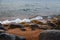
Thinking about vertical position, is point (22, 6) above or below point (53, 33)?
below

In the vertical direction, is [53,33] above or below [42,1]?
above

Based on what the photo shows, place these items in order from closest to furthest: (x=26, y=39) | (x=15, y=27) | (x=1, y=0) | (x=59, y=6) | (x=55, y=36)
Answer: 1. (x=55, y=36)
2. (x=26, y=39)
3. (x=15, y=27)
4. (x=59, y=6)
5. (x=1, y=0)

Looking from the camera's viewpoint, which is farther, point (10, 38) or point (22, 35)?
point (22, 35)

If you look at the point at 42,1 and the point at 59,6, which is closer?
the point at 59,6

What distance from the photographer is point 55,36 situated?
3.00 metres

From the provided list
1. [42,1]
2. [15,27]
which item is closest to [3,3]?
[42,1]

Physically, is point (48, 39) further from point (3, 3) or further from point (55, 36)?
point (3, 3)

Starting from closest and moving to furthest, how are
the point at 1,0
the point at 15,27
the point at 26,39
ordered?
the point at 26,39
the point at 15,27
the point at 1,0

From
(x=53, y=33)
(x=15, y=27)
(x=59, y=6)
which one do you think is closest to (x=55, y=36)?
(x=53, y=33)

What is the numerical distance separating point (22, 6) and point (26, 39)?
22.5 ft

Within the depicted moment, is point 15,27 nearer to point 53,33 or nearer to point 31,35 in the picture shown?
point 31,35

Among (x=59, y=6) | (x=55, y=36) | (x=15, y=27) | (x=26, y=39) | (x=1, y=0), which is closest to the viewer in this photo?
(x=55, y=36)

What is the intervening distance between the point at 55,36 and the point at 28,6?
7161mm

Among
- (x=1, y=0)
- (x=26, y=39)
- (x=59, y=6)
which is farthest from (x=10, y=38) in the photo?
(x=1, y=0)
